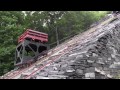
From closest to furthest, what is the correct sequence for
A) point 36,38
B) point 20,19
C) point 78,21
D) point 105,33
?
point 105,33 < point 36,38 < point 20,19 < point 78,21

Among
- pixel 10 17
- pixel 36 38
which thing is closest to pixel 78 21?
pixel 10 17

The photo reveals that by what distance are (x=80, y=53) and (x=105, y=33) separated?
1257 mm

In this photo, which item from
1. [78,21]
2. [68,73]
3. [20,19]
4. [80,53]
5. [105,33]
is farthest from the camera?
[78,21]

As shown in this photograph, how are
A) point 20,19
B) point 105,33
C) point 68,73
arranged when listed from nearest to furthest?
point 68,73
point 105,33
point 20,19
